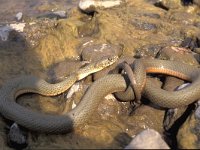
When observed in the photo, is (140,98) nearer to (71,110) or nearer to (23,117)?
(71,110)

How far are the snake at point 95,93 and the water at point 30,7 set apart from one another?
544cm

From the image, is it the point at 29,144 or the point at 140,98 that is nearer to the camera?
the point at 29,144

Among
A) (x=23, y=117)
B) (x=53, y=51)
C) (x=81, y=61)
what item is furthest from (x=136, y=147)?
(x=53, y=51)

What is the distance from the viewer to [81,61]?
934 cm

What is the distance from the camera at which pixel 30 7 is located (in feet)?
46.3

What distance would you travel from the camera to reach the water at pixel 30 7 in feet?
44.5

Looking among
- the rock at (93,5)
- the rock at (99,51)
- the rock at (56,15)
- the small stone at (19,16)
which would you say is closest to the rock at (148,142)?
the rock at (99,51)

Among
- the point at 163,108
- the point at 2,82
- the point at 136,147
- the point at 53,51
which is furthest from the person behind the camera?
the point at 53,51

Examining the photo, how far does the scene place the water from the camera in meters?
13.6

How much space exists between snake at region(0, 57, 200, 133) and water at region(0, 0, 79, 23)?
5443 millimetres

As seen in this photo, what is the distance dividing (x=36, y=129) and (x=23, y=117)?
1.31ft

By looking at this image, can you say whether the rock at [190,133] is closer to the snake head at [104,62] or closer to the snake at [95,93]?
the snake at [95,93]

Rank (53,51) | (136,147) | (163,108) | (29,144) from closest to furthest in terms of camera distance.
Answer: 1. (136,147)
2. (29,144)
3. (163,108)
4. (53,51)

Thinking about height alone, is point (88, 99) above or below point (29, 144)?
above
